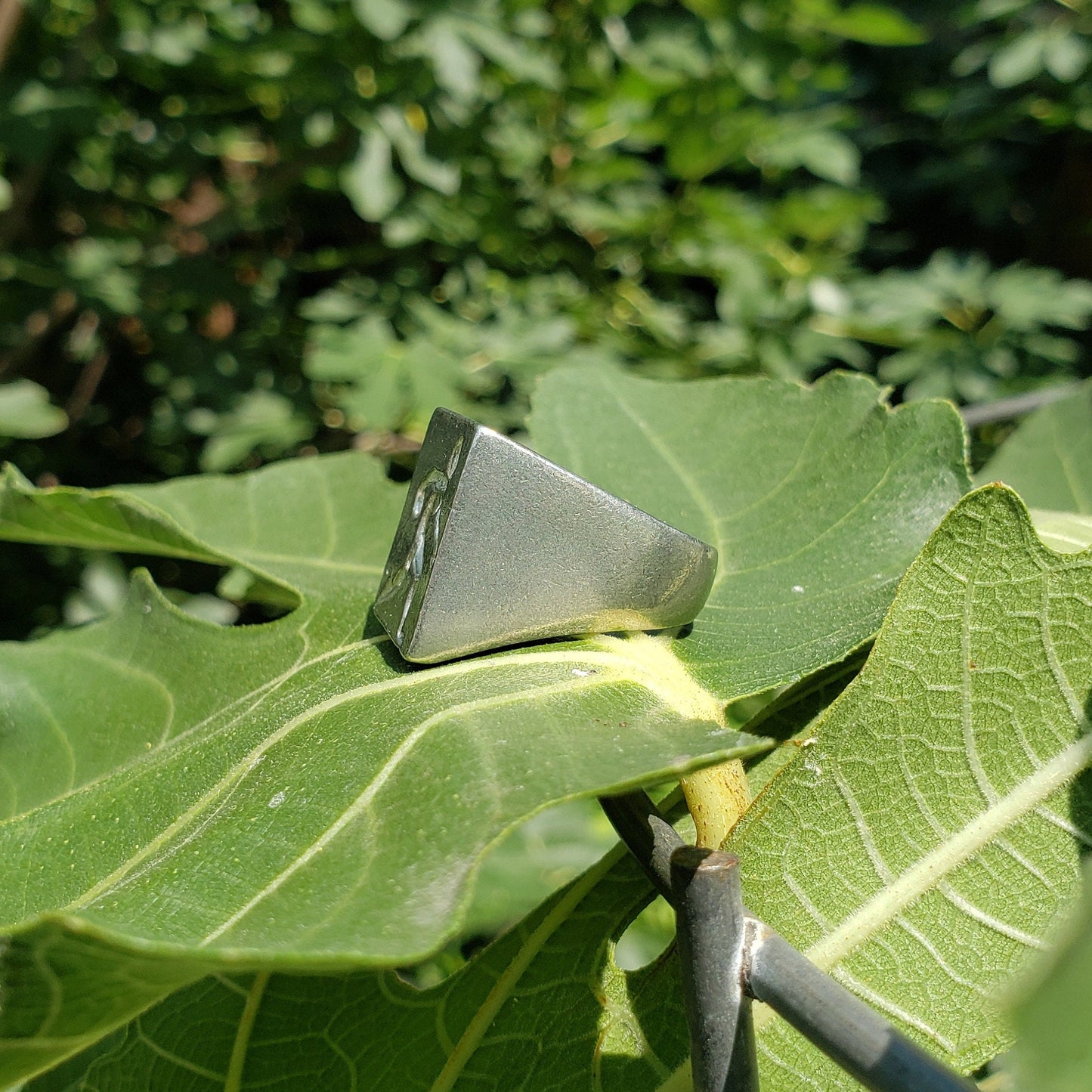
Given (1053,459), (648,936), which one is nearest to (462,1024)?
(1053,459)

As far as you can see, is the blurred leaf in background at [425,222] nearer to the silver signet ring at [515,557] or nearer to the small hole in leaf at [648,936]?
the small hole in leaf at [648,936]

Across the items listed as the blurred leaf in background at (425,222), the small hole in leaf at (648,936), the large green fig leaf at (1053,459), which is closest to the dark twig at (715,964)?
the large green fig leaf at (1053,459)

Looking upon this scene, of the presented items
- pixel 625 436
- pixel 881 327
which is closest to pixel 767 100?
pixel 881 327

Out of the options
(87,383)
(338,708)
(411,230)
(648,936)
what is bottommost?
(87,383)

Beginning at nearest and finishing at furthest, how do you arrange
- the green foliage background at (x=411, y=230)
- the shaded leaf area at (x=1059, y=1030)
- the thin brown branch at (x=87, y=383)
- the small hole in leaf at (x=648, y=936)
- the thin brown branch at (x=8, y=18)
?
the shaded leaf area at (x=1059, y=1030) → the small hole in leaf at (x=648, y=936) → the thin brown branch at (x=8, y=18) → the green foliage background at (x=411, y=230) → the thin brown branch at (x=87, y=383)

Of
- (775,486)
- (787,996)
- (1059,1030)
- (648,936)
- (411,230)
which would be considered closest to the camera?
(1059,1030)

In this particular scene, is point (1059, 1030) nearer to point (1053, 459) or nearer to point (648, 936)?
point (1053, 459)

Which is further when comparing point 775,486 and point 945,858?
point 775,486
